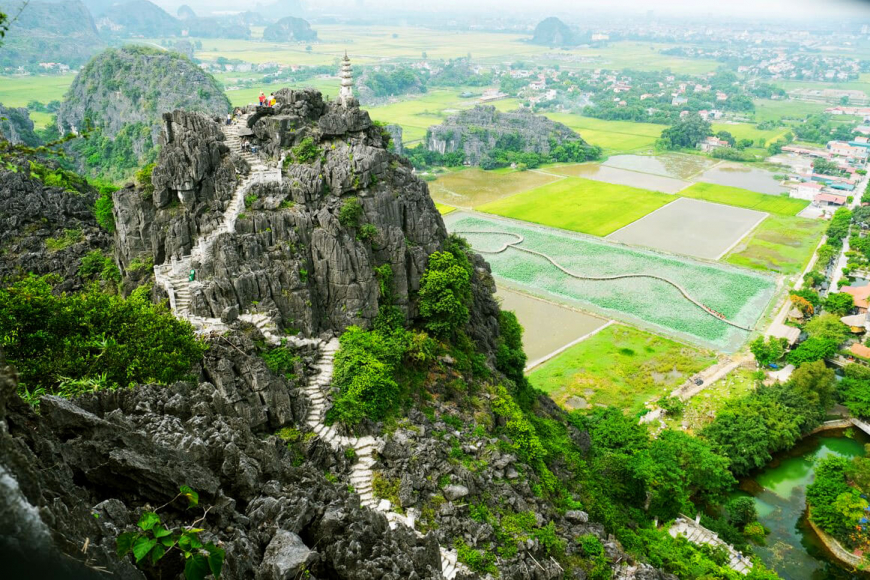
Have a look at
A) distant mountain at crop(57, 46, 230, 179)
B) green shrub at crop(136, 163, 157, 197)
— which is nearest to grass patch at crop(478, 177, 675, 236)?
distant mountain at crop(57, 46, 230, 179)

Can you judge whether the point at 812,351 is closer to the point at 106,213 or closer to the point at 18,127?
the point at 106,213

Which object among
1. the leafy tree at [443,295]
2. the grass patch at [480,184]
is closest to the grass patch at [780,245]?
the grass patch at [480,184]

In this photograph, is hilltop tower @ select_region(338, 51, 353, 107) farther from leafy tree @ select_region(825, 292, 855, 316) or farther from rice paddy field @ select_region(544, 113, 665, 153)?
rice paddy field @ select_region(544, 113, 665, 153)

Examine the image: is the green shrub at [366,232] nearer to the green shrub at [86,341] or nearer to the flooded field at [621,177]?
the green shrub at [86,341]

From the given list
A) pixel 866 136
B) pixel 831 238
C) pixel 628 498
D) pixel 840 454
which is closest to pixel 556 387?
pixel 628 498

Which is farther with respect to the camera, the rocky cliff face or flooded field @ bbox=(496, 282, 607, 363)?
flooded field @ bbox=(496, 282, 607, 363)

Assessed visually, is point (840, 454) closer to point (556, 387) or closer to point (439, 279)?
point (556, 387)

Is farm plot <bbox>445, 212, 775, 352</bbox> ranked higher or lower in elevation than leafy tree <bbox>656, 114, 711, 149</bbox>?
lower
